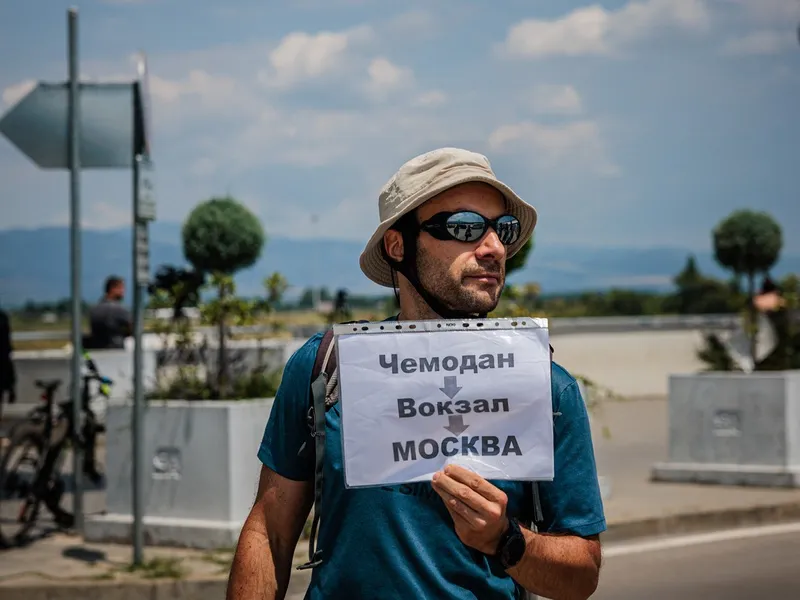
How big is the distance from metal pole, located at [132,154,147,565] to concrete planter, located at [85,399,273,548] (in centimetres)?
49

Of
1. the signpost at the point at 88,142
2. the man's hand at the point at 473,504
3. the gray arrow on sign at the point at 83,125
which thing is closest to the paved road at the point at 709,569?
the signpost at the point at 88,142

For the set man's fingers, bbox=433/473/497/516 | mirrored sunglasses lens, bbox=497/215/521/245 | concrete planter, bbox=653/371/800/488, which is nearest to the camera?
man's fingers, bbox=433/473/497/516

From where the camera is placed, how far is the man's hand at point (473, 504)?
2.61m

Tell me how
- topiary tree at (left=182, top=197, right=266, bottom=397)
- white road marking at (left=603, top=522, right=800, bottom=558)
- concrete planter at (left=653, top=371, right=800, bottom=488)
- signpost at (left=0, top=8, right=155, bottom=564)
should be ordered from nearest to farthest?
signpost at (left=0, top=8, right=155, bottom=564)
white road marking at (left=603, top=522, right=800, bottom=558)
concrete planter at (left=653, top=371, right=800, bottom=488)
topiary tree at (left=182, top=197, right=266, bottom=397)

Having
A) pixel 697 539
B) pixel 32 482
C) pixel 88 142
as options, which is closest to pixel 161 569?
pixel 32 482

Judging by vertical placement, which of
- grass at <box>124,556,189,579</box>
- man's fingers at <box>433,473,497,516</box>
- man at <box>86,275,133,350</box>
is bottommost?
grass at <box>124,556,189,579</box>

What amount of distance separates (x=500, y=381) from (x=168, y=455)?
6982 mm

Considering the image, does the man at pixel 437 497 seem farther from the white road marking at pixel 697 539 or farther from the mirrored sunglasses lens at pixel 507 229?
the white road marking at pixel 697 539

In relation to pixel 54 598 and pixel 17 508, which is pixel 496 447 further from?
pixel 17 508

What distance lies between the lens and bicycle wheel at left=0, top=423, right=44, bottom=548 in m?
9.82

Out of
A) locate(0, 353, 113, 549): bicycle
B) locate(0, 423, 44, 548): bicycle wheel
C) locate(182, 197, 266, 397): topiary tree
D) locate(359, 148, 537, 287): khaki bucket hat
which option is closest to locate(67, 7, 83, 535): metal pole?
locate(0, 353, 113, 549): bicycle

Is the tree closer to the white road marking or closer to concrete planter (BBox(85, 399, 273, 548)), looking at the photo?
the white road marking

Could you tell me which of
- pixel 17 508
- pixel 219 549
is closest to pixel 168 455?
pixel 219 549

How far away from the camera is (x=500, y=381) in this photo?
2.80 meters
